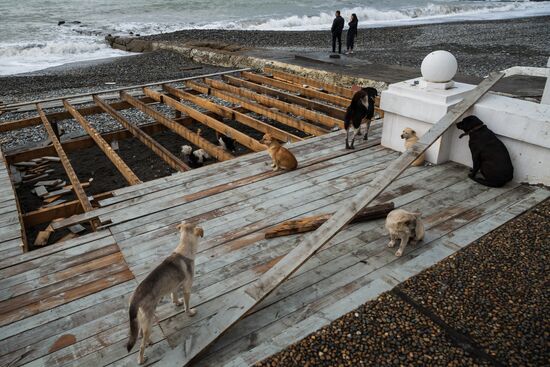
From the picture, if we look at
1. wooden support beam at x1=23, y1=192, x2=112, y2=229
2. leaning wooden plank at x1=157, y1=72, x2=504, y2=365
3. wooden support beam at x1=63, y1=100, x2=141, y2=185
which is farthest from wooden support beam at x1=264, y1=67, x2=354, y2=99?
wooden support beam at x1=23, y1=192, x2=112, y2=229

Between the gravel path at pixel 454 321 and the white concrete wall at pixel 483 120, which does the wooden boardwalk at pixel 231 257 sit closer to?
the gravel path at pixel 454 321

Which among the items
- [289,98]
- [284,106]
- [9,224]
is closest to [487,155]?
[284,106]

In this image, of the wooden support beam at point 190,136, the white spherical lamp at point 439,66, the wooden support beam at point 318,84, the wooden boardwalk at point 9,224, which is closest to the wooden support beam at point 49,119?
the wooden support beam at point 190,136

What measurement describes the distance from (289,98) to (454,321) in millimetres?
7851

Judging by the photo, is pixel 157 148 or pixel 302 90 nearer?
pixel 157 148

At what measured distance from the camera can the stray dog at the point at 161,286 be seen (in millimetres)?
2670

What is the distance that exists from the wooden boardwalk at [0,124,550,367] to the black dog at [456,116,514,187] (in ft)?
0.54

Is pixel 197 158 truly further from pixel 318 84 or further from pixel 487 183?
pixel 487 183

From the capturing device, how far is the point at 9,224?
474 centimetres

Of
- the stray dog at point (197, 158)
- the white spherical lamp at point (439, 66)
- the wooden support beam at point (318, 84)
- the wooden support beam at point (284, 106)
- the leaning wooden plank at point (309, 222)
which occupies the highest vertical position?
the white spherical lamp at point (439, 66)

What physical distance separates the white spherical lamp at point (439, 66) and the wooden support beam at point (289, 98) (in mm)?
2810

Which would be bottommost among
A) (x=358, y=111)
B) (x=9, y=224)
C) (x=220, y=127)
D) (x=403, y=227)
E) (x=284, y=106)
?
(x=9, y=224)

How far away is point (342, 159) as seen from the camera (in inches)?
244

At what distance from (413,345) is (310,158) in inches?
149
